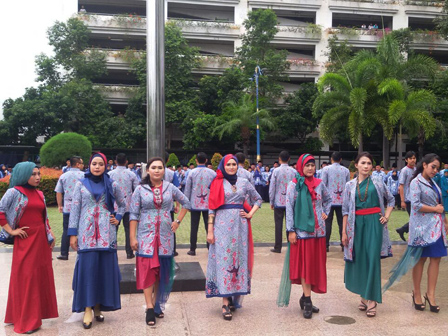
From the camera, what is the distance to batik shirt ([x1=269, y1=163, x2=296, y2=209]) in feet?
28.5

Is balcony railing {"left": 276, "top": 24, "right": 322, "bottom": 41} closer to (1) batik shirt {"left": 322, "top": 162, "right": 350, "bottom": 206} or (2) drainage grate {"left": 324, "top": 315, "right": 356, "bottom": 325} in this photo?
(1) batik shirt {"left": 322, "top": 162, "right": 350, "bottom": 206}

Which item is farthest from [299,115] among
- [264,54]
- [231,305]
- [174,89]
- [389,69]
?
[231,305]

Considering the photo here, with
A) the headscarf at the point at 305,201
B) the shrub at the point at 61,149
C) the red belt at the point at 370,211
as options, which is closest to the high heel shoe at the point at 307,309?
the headscarf at the point at 305,201

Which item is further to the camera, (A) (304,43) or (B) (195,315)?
(A) (304,43)

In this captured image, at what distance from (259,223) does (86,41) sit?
72.0 feet

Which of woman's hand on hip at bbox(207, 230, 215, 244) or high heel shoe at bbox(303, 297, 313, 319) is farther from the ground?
woman's hand on hip at bbox(207, 230, 215, 244)

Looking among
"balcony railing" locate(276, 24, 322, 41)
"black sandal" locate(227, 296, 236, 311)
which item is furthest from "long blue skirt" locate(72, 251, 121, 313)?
"balcony railing" locate(276, 24, 322, 41)

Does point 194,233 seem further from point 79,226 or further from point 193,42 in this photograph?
point 193,42

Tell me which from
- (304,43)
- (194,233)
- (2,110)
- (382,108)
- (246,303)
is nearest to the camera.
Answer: (246,303)

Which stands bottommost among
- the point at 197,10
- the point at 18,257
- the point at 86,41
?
the point at 18,257

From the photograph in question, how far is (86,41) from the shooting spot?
99.0ft

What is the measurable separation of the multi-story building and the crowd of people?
89.7 feet

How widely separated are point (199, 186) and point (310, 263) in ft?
12.3

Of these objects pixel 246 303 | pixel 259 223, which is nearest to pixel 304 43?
pixel 259 223
